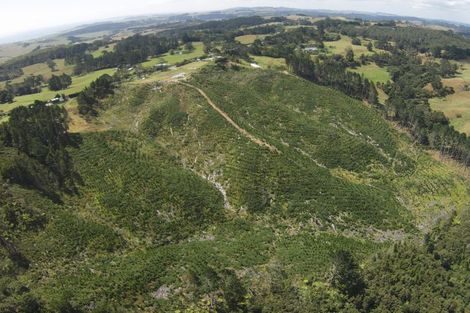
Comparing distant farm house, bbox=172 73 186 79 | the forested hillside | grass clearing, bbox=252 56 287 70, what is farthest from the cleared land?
distant farm house, bbox=172 73 186 79

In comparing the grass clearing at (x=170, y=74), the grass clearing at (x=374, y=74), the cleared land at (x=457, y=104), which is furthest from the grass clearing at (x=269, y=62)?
the cleared land at (x=457, y=104)

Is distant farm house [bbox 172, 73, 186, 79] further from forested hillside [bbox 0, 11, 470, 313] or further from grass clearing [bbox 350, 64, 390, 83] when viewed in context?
grass clearing [bbox 350, 64, 390, 83]

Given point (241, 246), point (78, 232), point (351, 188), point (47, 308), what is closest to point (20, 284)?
point (47, 308)

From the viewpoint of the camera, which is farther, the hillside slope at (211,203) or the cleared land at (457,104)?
the cleared land at (457,104)

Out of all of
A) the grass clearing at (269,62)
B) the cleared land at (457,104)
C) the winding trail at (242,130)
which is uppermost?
the grass clearing at (269,62)

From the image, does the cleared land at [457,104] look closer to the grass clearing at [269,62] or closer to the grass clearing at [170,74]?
the grass clearing at [269,62]
